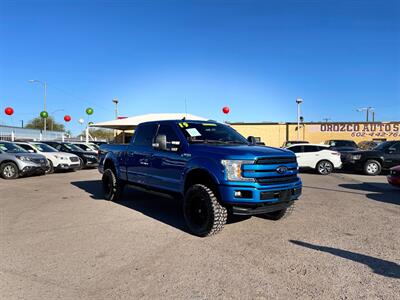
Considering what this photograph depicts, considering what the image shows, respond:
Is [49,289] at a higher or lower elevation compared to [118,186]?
lower

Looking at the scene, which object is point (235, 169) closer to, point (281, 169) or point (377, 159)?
point (281, 169)

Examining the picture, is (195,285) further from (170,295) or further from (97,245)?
(97,245)

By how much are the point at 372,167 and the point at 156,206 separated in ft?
39.7

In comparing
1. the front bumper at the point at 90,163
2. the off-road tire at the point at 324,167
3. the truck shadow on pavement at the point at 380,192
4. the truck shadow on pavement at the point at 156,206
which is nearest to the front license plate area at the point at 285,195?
the truck shadow on pavement at the point at 156,206

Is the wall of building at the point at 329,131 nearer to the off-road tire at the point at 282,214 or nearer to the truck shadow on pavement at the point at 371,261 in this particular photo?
the off-road tire at the point at 282,214

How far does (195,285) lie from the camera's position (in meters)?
3.71

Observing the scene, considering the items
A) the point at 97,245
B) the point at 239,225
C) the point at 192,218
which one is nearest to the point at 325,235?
the point at 239,225

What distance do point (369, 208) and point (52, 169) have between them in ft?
45.8

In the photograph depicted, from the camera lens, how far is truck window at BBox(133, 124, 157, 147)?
7333 millimetres

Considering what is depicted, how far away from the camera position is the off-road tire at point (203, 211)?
17.5ft

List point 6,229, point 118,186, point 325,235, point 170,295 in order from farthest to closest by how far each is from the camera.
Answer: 1. point 118,186
2. point 6,229
3. point 325,235
4. point 170,295

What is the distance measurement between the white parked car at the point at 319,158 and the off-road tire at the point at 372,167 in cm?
119

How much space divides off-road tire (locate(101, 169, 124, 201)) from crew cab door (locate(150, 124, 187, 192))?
1.85m

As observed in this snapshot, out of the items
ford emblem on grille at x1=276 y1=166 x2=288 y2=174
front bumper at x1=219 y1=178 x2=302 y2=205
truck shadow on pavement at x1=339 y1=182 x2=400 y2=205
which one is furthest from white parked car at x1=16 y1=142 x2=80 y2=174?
ford emblem on grille at x1=276 y1=166 x2=288 y2=174
